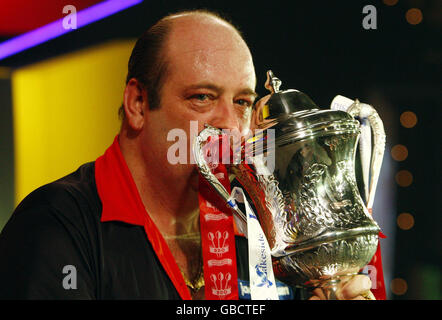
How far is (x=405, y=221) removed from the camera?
2059 mm

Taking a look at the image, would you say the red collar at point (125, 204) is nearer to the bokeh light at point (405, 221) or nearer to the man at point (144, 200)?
the man at point (144, 200)

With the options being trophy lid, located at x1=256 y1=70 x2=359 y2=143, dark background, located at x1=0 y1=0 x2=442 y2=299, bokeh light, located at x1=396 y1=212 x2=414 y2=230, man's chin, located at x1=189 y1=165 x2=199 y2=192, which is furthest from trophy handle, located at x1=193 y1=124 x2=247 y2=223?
bokeh light, located at x1=396 y1=212 x2=414 y2=230

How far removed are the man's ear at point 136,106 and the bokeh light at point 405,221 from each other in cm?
123

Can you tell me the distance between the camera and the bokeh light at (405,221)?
2.05 m

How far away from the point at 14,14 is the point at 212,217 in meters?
0.78

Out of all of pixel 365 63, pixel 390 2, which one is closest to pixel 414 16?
pixel 390 2

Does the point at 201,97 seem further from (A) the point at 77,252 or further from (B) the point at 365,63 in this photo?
(B) the point at 365,63

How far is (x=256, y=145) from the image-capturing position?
1013 millimetres

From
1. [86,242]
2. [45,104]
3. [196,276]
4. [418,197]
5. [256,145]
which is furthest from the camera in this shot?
[418,197]

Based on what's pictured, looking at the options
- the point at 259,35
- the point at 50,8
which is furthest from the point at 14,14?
the point at 259,35

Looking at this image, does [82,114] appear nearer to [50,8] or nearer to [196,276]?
[50,8]

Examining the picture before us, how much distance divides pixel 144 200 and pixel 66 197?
0.74 ft

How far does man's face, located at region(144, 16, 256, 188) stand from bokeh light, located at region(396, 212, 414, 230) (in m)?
1.05

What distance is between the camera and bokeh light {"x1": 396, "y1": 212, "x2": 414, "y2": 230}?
2047 mm
